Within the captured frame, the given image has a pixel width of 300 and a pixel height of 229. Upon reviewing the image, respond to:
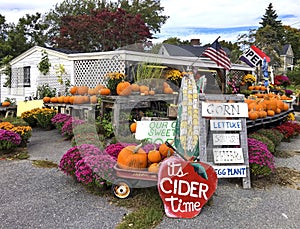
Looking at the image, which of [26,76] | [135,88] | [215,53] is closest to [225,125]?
[215,53]

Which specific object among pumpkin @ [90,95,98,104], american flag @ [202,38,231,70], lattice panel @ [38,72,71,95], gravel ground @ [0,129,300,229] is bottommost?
gravel ground @ [0,129,300,229]

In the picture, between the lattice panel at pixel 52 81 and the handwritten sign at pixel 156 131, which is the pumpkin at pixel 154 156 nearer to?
the handwritten sign at pixel 156 131

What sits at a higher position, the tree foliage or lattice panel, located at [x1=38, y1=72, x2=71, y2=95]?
the tree foliage

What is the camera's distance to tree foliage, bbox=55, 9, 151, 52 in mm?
19719

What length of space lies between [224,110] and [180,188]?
4.63 ft

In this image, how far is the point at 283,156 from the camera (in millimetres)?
5785

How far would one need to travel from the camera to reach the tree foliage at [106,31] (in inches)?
776

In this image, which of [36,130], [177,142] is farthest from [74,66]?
[177,142]

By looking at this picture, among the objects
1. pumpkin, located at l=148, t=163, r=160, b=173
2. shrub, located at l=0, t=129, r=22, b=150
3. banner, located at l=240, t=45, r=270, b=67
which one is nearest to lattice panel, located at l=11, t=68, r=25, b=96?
shrub, located at l=0, t=129, r=22, b=150

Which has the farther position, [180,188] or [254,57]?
[254,57]

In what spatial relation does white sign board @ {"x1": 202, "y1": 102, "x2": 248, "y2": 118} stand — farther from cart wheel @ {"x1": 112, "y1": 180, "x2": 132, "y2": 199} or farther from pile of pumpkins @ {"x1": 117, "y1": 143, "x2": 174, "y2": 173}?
cart wheel @ {"x1": 112, "y1": 180, "x2": 132, "y2": 199}

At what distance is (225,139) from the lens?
4066mm

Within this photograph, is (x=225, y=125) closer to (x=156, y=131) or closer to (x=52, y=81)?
(x=156, y=131)

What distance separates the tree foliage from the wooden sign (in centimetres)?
1570
